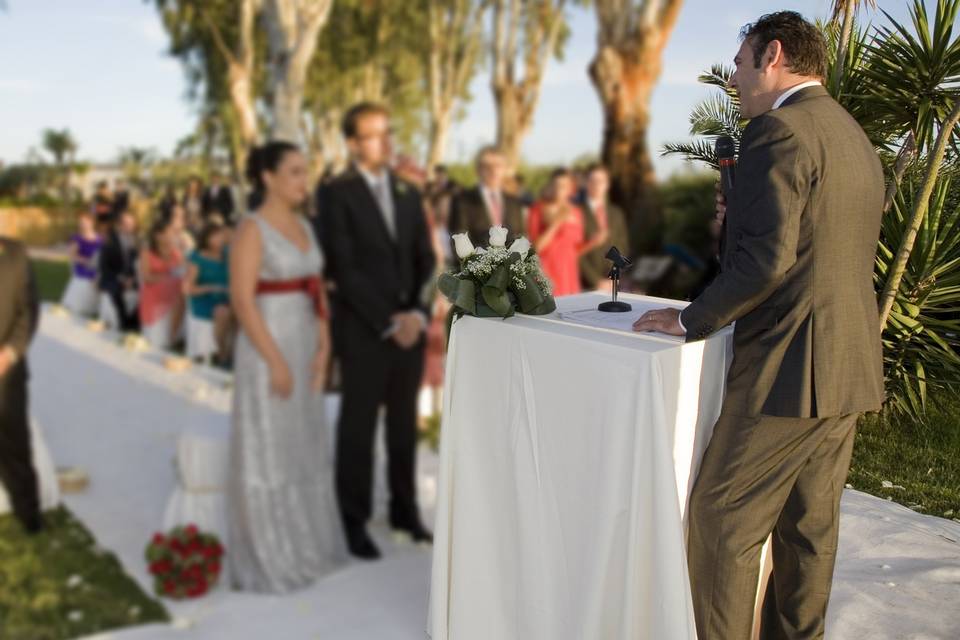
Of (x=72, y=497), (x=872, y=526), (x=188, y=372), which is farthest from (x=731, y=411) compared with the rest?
(x=188, y=372)

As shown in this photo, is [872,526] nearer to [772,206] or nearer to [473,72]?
[772,206]

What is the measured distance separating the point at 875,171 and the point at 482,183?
4055mm

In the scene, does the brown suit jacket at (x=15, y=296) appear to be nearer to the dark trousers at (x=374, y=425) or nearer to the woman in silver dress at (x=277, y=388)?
the woman in silver dress at (x=277, y=388)

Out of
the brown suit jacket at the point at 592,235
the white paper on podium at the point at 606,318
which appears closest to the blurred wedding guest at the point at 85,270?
the brown suit jacket at the point at 592,235

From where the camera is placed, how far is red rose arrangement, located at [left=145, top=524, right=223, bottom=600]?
13.3 ft

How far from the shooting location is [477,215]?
6.03 metres

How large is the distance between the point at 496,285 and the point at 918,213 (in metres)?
1.28

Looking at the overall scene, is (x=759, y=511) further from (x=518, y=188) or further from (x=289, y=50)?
(x=518, y=188)

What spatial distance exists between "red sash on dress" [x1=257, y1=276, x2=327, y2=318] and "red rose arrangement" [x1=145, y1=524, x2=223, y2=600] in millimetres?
1260

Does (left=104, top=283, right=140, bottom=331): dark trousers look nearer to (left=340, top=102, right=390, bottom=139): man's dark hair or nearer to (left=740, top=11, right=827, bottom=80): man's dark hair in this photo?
(left=340, top=102, right=390, bottom=139): man's dark hair

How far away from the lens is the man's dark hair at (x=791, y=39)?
7.13 feet

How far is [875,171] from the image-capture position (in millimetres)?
2184

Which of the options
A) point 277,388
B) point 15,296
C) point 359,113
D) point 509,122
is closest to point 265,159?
point 359,113

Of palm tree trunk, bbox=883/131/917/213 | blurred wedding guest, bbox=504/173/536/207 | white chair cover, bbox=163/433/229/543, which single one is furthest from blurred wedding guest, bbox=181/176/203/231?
palm tree trunk, bbox=883/131/917/213
